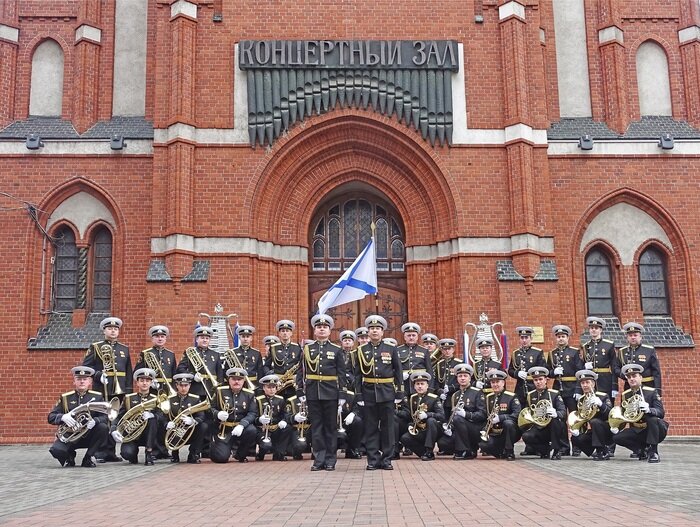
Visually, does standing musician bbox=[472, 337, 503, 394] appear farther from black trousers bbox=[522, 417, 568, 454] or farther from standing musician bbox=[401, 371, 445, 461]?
black trousers bbox=[522, 417, 568, 454]

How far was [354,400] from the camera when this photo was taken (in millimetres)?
13859

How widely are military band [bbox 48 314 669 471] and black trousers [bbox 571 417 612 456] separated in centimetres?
2

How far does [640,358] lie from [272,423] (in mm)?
6489

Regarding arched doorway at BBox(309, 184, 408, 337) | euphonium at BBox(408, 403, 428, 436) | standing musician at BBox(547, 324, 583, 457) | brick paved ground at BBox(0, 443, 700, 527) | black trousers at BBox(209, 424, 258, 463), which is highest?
arched doorway at BBox(309, 184, 408, 337)

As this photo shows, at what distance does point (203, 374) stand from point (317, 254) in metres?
7.32

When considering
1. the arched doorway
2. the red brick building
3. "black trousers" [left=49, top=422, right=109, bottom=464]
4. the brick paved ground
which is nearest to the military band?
"black trousers" [left=49, top=422, right=109, bottom=464]

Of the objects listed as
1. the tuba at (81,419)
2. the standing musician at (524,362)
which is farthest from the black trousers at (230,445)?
the standing musician at (524,362)

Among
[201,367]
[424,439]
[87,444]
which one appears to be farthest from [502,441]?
[87,444]

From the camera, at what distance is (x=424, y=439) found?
13.5 metres

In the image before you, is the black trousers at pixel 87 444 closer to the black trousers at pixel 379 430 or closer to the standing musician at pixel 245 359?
the standing musician at pixel 245 359

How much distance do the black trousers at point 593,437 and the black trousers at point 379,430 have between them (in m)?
3.56

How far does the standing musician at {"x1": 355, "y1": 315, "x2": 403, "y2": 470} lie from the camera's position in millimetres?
12047

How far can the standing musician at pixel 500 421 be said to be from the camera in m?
13.4

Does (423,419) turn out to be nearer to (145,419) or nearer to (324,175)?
(145,419)
